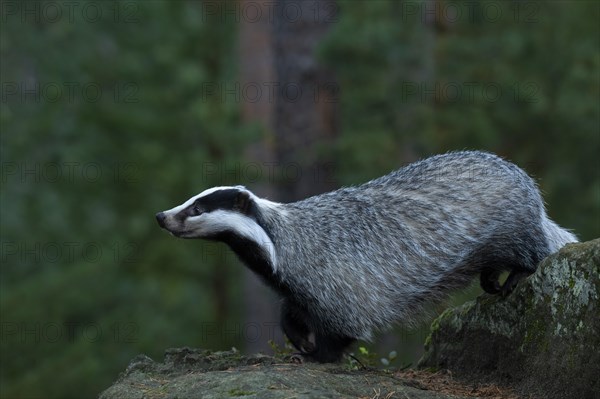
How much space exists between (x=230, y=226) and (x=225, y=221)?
0.18 ft

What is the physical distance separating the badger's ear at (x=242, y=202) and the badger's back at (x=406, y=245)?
278 millimetres

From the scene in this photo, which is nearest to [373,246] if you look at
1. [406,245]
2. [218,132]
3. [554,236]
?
[406,245]

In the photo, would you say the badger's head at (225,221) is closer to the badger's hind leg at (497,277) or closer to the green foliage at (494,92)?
the badger's hind leg at (497,277)

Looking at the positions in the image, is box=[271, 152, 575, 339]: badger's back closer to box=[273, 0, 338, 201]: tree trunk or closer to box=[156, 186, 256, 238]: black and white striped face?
box=[156, 186, 256, 238]: black and white striped face

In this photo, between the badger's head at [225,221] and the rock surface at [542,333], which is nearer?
the rock surface at [542,333]

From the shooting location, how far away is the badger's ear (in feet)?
24.5

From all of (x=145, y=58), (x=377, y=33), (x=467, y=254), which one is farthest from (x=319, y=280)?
(x=145, y=58)

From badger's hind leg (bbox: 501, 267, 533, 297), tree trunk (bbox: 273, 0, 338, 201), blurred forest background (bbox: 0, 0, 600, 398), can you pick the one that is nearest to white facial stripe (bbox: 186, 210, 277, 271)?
badger's hind leg (bbox: 501, 267, 533, 297)

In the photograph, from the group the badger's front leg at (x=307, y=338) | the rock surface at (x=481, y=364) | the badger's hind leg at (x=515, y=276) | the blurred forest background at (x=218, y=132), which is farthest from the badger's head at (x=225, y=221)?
the blurred forest background at (x=218, y=132)

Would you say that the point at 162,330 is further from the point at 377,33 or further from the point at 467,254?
the point at 467,254

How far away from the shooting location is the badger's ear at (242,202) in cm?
748

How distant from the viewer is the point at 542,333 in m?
6.52

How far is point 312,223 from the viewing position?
7.64 meters

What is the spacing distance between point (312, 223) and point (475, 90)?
1005cm
